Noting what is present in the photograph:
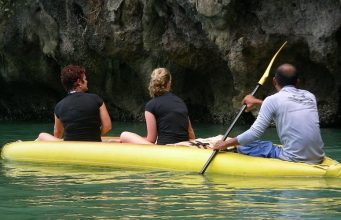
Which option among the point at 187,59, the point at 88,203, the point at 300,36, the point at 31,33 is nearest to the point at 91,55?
the point at 31,33

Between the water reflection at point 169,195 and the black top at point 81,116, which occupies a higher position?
the black top at point 81,116

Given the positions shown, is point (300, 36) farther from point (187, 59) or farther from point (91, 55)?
point (91, 55)

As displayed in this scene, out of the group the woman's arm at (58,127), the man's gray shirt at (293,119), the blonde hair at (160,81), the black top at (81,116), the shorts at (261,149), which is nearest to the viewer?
the man's gray shirt at (293,119)

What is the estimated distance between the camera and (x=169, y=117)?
8.39 meters

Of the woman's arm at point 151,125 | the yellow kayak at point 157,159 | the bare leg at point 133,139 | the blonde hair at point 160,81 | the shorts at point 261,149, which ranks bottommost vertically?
the yellow kayak at point 157,159

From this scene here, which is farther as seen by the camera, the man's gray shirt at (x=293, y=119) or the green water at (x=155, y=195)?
the man's gray shirt at (x=293, y=119)

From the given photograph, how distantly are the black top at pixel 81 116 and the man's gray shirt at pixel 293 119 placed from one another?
2318 millimetres

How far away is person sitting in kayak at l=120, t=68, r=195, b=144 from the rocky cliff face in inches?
247

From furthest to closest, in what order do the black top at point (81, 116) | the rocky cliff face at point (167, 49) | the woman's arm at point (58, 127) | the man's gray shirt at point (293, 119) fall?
the rocky cliff face at point (167, 49)
the woman's arm at point (58, 127)
the black top at point (81, 116)
the man's gray shirt at point (293, 119)

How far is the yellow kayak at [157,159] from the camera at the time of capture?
740cm

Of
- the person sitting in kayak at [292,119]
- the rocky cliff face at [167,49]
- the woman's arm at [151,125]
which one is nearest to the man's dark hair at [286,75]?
the person sitting in kayak at [292,119]

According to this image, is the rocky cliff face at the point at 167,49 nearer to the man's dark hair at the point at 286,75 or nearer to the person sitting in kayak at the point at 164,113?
the person sitting in kayak at the point at 164,113

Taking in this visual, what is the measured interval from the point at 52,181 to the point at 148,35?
10.0 metres

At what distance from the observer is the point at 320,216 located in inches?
211
